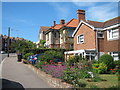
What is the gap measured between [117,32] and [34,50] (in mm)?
15395

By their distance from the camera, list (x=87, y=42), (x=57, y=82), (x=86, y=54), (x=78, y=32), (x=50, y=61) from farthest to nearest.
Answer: (x=78, y=32) → (x=87, y=42) → (x=86, y=54) → (x=50, y=61) → (x=57, y=82)

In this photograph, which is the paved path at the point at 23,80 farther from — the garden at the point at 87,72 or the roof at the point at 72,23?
the roof at the point at 72,23

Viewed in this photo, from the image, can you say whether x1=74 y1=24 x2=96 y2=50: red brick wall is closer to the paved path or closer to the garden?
the garden

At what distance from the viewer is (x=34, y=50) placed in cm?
2462

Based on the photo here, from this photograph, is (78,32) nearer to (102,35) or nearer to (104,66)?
(102,35)

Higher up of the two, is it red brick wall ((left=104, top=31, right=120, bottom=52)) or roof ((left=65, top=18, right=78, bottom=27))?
roof ((left=65, top=18, right=78, bottom=27))

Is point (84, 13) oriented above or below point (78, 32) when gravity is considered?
above

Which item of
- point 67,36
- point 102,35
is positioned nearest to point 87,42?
point 102,35

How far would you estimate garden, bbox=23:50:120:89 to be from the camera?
680 cm

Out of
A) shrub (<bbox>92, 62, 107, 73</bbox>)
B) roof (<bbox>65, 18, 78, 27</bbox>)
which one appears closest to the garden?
shrub (<bbox>92, 62, 107, 73</bbox>)

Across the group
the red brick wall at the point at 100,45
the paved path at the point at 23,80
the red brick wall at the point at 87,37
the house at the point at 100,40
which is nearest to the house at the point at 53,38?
the red brick wall at the point at 87,37

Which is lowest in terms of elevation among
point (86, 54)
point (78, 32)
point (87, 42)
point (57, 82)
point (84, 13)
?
point (57, 82)

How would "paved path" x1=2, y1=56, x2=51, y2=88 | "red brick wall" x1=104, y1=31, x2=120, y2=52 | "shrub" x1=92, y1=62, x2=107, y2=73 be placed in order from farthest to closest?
1. "red brick wall" x1=104, y1=31, x2=120, y2=52
2. "shrub" x1=92, y1=62, x2=107, y2=73
3. "paved path" x1=2, y1=56, x2=51, y2=88

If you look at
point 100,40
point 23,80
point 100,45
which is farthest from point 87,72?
point 100,40
